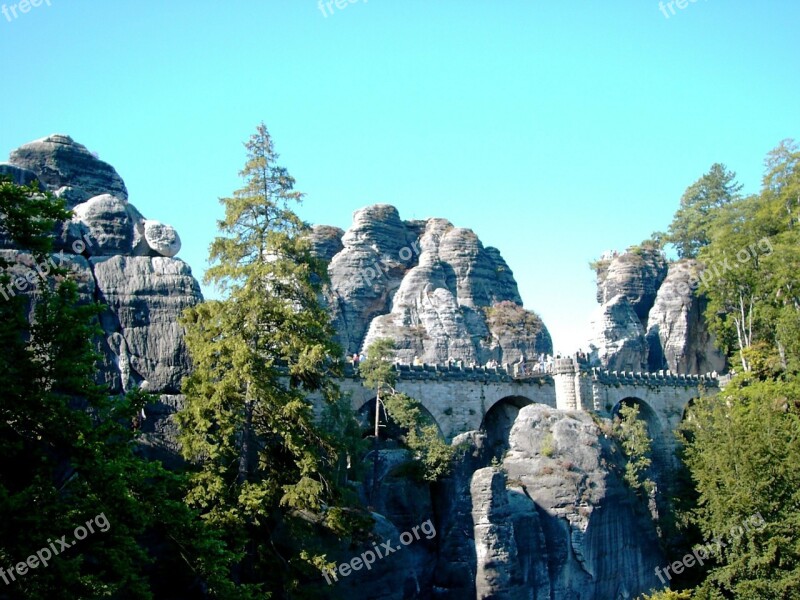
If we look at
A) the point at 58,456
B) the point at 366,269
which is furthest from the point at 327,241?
the point at 58,456

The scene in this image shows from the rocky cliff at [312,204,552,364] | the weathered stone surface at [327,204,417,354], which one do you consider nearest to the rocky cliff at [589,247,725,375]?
the rocky cliff at [312,204,552,364]

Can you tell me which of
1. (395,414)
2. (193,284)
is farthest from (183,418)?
(395,414)

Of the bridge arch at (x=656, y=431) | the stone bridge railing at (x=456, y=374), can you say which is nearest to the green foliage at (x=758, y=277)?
the bridge arch at (x=656, y=431)

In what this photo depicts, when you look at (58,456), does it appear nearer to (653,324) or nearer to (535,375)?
(535,375)

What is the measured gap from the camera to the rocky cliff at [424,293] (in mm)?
47469

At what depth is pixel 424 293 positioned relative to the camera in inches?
1941

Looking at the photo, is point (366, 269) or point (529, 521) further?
point (366, 269)

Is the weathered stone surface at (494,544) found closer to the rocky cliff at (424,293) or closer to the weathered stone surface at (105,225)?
the weathered stone surface at (105,225)

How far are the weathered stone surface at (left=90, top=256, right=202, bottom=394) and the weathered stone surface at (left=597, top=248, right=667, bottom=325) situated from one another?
38477 mm

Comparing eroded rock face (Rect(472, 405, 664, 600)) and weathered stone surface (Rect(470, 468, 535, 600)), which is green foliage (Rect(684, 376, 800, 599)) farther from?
weathered stone surface (Rect(470, 468, 535, 600))

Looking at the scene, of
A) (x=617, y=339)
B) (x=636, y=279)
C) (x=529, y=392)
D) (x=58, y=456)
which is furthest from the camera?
(x=636, y=279)

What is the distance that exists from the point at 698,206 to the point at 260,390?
50515 mm

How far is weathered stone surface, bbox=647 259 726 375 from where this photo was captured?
50906 millimetres

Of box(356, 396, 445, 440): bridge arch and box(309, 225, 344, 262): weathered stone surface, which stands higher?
box(309, 225, 344, 262): weathered stone surface
